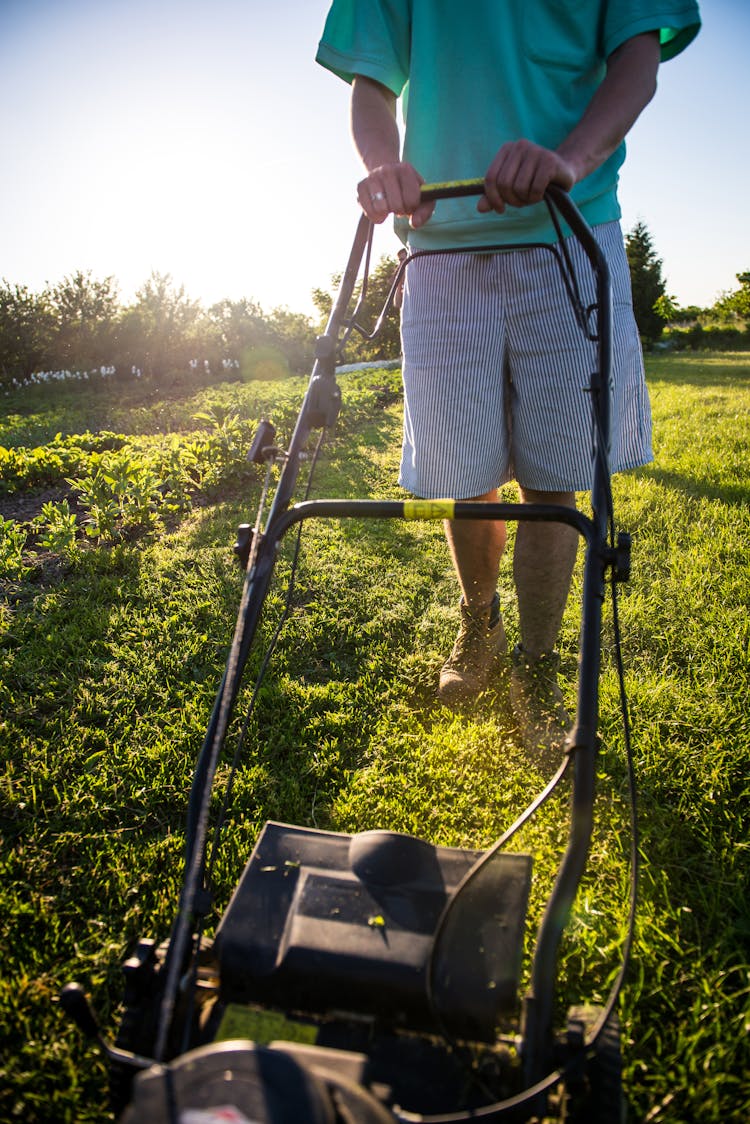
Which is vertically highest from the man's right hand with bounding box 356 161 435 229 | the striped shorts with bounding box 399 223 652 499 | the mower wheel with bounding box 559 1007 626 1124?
the man's right hand with bounding box 356 161 435 229

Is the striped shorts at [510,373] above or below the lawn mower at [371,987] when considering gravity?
above

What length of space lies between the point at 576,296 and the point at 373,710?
1.27 meters

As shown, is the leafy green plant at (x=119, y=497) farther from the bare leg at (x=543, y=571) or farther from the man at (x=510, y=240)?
the bare leg at (x=543, y=571)

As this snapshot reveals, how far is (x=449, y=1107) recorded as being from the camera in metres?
0.83

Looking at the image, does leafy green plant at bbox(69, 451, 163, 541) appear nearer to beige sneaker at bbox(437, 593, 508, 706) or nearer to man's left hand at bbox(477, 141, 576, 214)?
beige sneaker at bbox(437, 593, 508, 706)

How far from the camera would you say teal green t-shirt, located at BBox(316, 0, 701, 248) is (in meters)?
1.52

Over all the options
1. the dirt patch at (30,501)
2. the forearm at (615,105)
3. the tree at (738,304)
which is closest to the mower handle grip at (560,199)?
the forearm at (615,105)

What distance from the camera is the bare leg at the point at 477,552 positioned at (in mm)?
1938

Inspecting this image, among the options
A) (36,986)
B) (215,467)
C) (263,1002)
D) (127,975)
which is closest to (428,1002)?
(263,1002)

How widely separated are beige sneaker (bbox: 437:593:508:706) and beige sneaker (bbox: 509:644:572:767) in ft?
0.37

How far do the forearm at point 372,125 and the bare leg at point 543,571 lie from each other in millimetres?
874

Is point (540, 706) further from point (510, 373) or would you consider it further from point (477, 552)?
point (510, 373)

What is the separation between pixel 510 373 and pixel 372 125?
0.66 meters

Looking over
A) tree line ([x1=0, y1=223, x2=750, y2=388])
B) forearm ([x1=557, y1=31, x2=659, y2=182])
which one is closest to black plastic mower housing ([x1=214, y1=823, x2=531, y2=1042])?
forearm ([x1=557, y1=31, x2=659, y2=182])
